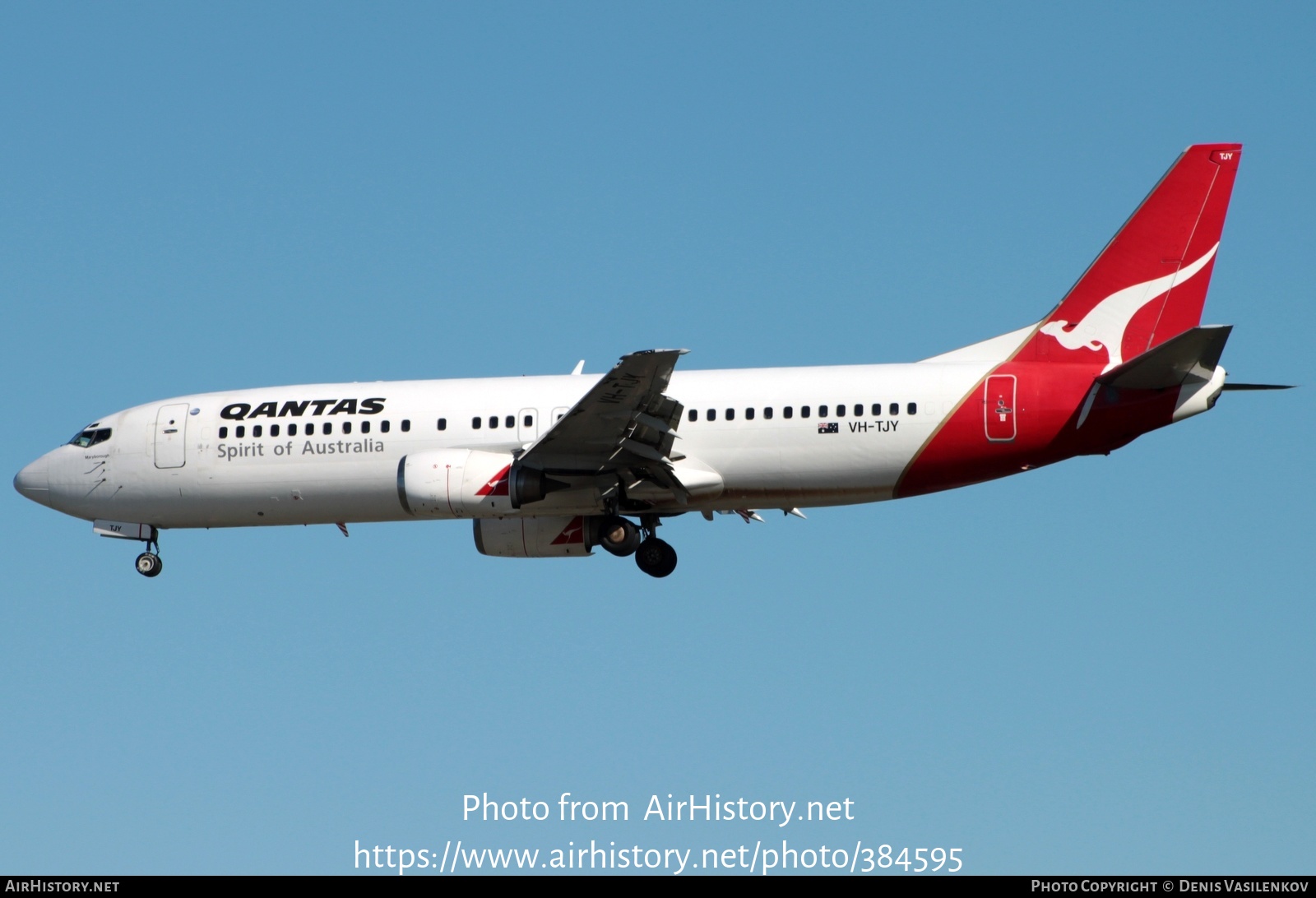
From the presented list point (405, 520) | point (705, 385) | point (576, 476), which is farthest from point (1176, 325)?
point (405, 520)

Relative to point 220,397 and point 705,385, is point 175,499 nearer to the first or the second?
point 220,397

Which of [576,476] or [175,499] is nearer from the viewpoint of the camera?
[576,476]

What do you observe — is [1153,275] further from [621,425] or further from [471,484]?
[471,484]

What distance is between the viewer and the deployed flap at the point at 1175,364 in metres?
28.5

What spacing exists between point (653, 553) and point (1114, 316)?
9.54 m

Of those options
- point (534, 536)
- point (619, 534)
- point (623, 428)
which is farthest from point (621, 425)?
point (534, 536)

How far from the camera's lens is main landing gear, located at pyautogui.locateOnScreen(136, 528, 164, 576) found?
35219mm

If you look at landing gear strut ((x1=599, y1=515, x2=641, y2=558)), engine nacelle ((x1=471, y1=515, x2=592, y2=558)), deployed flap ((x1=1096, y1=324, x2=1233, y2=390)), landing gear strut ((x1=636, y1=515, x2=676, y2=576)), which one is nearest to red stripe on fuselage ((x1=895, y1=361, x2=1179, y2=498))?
deployed flap ((x1=1096, y1=324, x2=1233, y2=390))

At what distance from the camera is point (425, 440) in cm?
3303

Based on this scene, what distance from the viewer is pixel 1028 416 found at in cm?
3059

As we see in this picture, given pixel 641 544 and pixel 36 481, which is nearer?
pixel 641 544

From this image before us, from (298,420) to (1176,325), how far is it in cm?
1642
